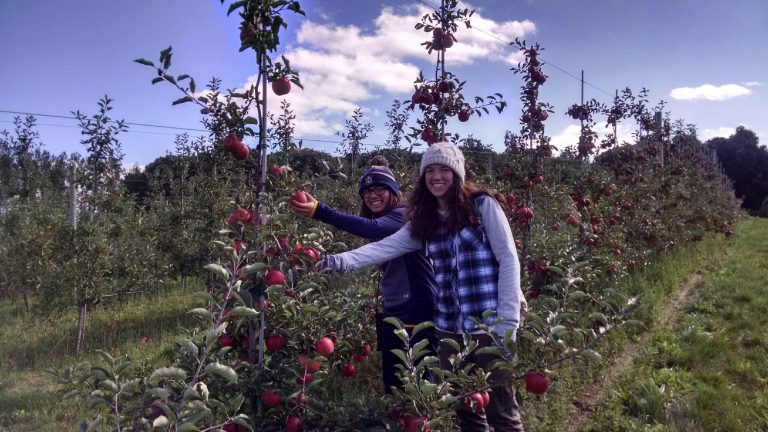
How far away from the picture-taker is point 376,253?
2373mm

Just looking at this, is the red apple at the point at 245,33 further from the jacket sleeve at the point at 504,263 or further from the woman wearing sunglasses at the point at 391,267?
the jacket sleeve at the point at 504,263

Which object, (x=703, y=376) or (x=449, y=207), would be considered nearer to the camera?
(x=449, y=207)

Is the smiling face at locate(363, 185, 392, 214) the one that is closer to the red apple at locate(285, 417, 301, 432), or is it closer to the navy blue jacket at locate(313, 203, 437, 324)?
the navy blue jacket at locate(313, 203, 437, 324)

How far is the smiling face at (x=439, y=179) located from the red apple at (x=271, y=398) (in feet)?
3.62

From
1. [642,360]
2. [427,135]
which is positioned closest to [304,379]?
[427,135]

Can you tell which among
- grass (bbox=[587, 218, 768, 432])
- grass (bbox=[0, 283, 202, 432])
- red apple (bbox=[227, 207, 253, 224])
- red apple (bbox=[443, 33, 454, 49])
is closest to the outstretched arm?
red apple (bbox=[227, 207, 253, 224])

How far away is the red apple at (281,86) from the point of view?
6.54 ft

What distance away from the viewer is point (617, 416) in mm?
3338

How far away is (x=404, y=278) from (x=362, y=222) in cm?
37

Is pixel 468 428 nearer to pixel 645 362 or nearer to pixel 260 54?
pixel 260 54

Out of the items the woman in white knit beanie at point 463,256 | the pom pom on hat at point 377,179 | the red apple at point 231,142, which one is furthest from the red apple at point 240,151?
the pom pom on hat at point 377,179

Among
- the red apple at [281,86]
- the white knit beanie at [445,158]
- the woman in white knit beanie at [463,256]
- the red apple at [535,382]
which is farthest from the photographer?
the white knit beanie at [445,158]

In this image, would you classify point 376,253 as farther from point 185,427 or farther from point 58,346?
point 58,346

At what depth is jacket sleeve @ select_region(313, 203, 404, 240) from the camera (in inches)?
93.0
